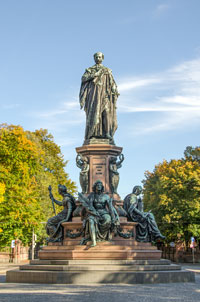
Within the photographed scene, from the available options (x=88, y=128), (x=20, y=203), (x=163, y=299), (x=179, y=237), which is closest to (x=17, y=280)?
(x=163, y=299)

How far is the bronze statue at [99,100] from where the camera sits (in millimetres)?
19812

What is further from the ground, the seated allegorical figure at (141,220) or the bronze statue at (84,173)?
the bronze statue at (84,173)

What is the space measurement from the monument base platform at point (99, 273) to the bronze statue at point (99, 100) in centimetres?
617

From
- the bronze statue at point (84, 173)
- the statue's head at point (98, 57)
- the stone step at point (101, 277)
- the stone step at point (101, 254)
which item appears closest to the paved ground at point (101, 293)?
the stone step at point (101, 277)

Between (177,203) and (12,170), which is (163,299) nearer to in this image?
(12,170)

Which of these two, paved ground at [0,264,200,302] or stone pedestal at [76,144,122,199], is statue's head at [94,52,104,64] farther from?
paved ground at [0,264,200,302]

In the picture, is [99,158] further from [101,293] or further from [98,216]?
[101,293]

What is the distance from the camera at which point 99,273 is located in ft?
44.7

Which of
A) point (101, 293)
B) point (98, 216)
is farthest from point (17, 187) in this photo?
point (101, 293)

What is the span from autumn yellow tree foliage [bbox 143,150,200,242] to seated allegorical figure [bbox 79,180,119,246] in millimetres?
29261

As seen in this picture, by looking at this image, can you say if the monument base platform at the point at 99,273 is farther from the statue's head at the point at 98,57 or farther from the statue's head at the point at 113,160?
the statue's head at the point at 98,57

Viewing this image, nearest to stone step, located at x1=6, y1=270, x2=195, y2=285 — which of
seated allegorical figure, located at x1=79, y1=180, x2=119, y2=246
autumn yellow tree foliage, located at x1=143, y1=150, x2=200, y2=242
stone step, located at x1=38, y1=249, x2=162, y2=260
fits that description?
stone step, located at x1=38, y1=249, x2=162, y2=260

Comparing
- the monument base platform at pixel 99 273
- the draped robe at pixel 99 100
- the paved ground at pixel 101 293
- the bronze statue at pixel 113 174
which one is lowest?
the paved ground at pixel 101 293

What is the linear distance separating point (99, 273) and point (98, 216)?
9.89 ft
